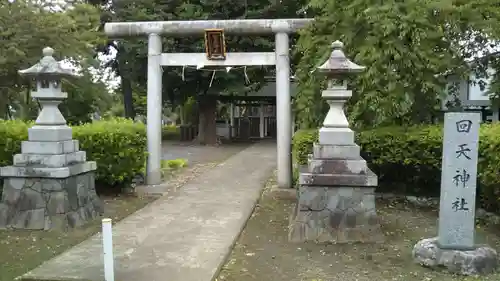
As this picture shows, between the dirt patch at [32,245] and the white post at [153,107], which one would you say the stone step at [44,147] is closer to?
the dirt patch at [32,245]

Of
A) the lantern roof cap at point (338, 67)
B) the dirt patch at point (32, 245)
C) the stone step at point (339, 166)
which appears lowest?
the dirt patch at point (32, 245)

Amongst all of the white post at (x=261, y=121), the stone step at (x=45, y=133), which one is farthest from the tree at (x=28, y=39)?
the white post at (x=261, y=121)

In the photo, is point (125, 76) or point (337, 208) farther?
point (125, 76)

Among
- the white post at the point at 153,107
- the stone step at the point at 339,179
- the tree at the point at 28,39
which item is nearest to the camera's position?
the stone step at the point at 339,179

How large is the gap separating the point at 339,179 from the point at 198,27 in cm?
562

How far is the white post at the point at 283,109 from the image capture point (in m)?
10.4

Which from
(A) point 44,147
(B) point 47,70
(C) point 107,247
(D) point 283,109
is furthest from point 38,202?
(D) point 283,109

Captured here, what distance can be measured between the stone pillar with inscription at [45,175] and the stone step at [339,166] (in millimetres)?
3786

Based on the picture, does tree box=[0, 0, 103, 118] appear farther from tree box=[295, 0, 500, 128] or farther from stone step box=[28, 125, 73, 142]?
tree box=[295, 0, 500, 128]

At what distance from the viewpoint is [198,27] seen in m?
10.7

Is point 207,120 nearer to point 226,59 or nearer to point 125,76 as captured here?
point 125,76

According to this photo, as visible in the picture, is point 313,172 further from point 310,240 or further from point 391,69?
point 391,69

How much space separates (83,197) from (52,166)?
2.80 ft

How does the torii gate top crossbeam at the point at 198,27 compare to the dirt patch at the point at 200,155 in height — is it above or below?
above
